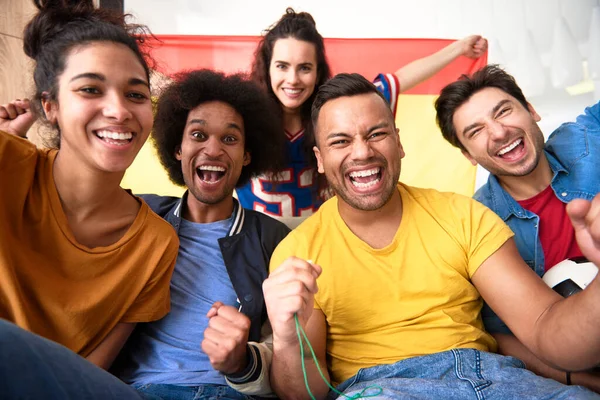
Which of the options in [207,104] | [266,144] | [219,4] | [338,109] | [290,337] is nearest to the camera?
[290,337]

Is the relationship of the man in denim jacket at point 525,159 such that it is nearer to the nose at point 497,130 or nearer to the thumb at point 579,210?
the nose at point 497,130

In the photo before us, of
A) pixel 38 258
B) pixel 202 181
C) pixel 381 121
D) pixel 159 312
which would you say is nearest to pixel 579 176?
pixel 381 121

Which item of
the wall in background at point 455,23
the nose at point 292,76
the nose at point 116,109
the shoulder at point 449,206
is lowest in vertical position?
the shoulder at point 449,206

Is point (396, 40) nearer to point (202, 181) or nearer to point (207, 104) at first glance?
point (207, 104)

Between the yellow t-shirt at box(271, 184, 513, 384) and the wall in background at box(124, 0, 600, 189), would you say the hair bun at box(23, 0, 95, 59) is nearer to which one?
the yellow t-shirt at box(271, 184, 513, 384)

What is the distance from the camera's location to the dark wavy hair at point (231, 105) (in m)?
2.01

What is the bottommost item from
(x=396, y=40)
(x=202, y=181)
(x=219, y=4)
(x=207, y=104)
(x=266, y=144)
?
(x=202, y=181)

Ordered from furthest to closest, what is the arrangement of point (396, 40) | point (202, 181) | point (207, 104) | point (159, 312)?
point (396, 40) → point (207, 104) → point (202, 181) → point (159, 312)

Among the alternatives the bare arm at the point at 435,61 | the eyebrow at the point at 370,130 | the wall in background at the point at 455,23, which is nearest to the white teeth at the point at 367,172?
the eyebrow at the point at 370,130

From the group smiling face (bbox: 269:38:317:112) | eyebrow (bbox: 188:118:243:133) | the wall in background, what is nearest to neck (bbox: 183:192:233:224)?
eyebrow (bbox: 188:118:243:133)

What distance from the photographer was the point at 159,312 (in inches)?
58.6

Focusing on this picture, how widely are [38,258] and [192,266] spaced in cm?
52

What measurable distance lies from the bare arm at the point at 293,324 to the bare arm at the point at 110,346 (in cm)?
44

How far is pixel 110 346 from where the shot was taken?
4.59ft
